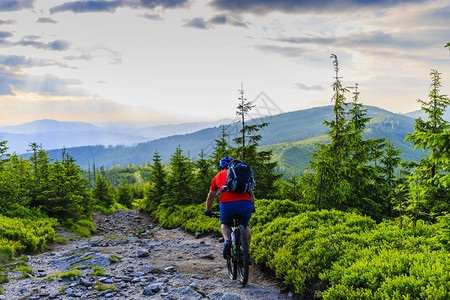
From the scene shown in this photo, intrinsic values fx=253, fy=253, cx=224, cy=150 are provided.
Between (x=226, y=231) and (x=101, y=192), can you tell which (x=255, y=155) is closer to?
(x=226, y=231)

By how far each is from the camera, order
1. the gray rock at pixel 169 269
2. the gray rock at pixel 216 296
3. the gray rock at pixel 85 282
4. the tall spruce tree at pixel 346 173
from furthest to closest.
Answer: the tall spruce tree at pixel 346 173
the gray rock at pixel 169 269
the gray rock at pixel 85 282
the gray rock at pixel 216 296

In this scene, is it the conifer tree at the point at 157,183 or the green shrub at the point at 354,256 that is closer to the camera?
the green shrub at the point at 354,256

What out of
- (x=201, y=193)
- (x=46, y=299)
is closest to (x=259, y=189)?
(x=201, y=193)

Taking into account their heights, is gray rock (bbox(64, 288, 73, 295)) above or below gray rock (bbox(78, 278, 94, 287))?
above

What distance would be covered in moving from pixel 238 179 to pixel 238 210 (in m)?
0.84

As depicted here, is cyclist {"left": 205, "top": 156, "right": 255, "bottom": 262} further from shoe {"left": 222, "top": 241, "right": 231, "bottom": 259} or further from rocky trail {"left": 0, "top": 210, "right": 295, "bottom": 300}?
rocky trail {"left": 0, "top": 210, "right": 295, "bottom": 300}

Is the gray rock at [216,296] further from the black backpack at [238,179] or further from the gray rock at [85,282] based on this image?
the gray rock at [85,282]

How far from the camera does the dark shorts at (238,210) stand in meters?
6.61

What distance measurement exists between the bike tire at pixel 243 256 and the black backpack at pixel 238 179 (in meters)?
0.98

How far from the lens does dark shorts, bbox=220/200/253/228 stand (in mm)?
6605

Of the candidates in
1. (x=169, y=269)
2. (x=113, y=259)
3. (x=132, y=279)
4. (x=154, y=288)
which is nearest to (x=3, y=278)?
(x=113, y=259)

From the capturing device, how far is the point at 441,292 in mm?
3896

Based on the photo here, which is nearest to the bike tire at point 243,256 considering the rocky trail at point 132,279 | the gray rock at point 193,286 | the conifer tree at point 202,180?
the rocky trail at point 132,279

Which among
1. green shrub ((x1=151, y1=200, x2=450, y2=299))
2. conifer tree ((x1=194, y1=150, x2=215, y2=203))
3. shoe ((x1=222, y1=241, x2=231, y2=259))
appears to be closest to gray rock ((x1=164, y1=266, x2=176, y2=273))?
shoe ((x1=222, y1=241, x2=231, y2=259))
